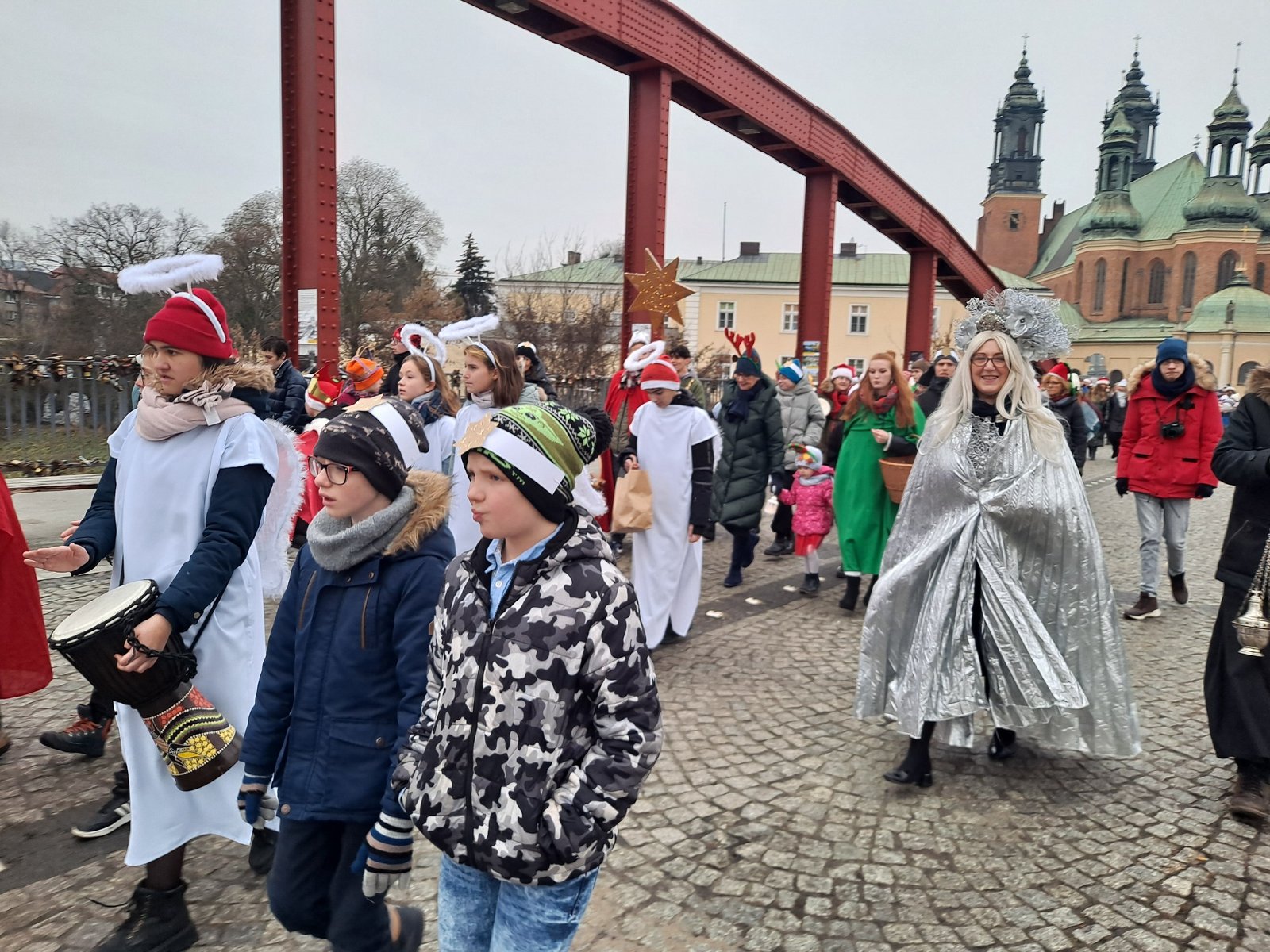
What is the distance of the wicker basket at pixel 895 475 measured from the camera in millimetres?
5977

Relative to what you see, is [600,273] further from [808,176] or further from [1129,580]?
[1129,580]

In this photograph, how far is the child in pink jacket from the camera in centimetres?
755

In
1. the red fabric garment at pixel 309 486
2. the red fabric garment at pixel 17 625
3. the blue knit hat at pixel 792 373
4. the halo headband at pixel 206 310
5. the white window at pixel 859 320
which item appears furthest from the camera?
the white window at pixel 859 320

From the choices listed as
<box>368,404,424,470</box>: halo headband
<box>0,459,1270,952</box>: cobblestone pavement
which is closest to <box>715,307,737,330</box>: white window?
<box>0,459,1270,952</box>: cobblestone pavement

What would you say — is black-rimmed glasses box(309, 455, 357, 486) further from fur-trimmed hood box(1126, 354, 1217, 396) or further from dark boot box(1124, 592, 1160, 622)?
dark boot box(1124, 592, 1160, 622)

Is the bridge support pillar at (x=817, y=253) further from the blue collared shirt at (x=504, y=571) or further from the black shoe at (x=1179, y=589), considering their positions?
the blue collared shirt at (x=504, y=571)

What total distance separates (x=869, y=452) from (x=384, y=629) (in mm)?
5366

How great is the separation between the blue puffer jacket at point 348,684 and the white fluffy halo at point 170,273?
4.69 feet

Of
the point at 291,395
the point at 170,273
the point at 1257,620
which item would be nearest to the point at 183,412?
the point at 170,273

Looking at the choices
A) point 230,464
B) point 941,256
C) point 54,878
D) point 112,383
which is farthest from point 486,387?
point 941,256

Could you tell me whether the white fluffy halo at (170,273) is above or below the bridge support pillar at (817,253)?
below

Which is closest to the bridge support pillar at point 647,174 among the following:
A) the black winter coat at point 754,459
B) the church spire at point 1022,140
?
the black winter coat at point 754,459

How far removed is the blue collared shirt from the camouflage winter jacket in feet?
0.06

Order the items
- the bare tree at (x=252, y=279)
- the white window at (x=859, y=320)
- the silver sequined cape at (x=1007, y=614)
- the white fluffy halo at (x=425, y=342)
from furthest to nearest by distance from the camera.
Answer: the white window at (x=859, y=320) < the bare tree at (x=252, y=279) < the white fluffy halo at (x=425, y=342) < the silver sequined cape at (x=1007, y=614)
